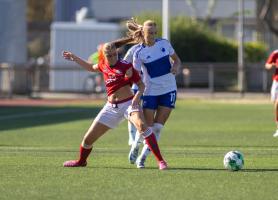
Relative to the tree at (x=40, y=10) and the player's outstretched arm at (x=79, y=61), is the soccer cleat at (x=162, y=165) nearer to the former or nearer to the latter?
the player's outstretched arm at (x=79, y=61)

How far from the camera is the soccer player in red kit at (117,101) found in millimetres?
12570

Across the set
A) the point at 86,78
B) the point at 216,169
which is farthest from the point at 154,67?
the point at 86,78

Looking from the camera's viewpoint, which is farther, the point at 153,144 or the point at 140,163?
the point at 140,163

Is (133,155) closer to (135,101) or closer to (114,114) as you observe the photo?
(114,114)

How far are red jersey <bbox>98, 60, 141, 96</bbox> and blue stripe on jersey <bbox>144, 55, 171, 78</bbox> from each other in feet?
1.94

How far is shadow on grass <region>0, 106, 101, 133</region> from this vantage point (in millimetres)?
24102

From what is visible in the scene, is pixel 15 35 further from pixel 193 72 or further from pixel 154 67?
pixel 154 67

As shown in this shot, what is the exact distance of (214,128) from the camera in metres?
22.3

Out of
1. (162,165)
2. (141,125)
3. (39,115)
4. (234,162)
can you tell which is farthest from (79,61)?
(39,115)

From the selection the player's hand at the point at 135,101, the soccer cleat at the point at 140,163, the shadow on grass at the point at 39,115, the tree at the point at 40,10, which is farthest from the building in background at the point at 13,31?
the tree at the point at 40,10

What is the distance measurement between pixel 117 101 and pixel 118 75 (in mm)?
383

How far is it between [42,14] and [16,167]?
7477 cm

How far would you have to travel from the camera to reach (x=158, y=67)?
13289mm

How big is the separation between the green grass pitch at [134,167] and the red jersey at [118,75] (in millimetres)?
1166
